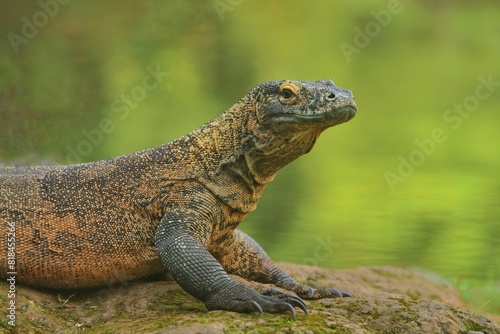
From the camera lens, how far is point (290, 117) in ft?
17.7

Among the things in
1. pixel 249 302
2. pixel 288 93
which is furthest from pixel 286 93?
pixel 249 302

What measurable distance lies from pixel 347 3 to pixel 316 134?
14.7 m

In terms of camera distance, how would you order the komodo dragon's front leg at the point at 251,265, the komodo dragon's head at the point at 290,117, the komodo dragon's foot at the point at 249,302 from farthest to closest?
the komodo dragon's front leg at the point at 251,265
the komodo dragon's head at the point at 290,117
the komodo dragon's foot at the point at 249,302

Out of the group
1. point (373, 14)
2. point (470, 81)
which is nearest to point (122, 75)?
point (373, 14)

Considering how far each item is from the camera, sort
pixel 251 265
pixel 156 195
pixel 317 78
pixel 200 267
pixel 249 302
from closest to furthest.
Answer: pixel 249 302 < pixel 200 267 < pixel 156 195 < pixel 251 265 < pixel 317 78

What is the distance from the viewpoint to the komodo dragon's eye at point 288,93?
17.7ft

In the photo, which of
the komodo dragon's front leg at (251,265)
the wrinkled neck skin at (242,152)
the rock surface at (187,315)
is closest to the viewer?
the rock surface at (187,315)

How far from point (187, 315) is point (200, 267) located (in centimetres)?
39

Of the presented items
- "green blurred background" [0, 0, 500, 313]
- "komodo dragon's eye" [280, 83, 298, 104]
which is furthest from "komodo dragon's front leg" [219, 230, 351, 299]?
"green blurred background" [0, 0, 500, 313]

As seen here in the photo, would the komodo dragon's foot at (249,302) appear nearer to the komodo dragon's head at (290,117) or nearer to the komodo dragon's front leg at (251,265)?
the komodo dragon's head at (290,117)

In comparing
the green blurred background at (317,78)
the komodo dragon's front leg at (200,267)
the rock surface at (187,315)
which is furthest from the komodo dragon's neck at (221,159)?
the green blurred background at (317,78)

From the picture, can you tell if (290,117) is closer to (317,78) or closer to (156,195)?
(156,195)

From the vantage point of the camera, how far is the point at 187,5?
58.7 feet

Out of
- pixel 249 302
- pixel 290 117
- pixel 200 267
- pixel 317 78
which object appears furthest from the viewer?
pixel 317 78
